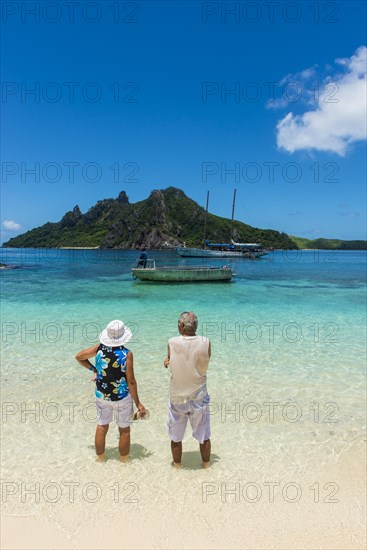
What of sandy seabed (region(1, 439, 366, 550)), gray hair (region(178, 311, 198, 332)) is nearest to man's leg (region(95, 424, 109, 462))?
sandy seabed (region(1, 439, 366, 550))

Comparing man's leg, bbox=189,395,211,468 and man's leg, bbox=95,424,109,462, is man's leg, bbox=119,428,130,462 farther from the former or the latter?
man's leg, bbox=189,395,211,468

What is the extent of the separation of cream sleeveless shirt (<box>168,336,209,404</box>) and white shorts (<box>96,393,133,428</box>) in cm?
62

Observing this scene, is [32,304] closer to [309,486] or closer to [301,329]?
[301,329]

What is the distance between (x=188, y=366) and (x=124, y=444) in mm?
1718

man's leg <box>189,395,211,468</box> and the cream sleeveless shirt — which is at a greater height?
the cream sleeveless shirt

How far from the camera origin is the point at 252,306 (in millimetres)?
20609

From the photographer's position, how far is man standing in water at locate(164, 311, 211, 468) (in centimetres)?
423

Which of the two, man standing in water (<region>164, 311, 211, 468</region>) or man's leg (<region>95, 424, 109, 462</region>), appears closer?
man standing in water (<region>164, 311, 211, 468</region>)

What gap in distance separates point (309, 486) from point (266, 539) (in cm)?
119

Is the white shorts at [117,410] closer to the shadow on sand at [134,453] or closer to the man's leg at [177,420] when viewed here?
the man's leg at [177,420]

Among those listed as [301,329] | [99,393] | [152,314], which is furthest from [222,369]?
[152,314]

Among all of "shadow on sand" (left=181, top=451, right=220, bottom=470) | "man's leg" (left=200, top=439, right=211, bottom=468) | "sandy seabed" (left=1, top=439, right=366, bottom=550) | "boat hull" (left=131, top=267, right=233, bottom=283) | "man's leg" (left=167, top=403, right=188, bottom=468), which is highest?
"boat hull" (left=131, top=267, right=233, bottom=283)

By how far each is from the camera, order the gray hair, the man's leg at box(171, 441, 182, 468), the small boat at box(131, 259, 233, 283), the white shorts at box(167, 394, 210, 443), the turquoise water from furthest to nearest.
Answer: the small boat at box(131, 259, 233, 283), the turquoise water, the man's leg at box(171, 441, 182, 468), the white shorts at box(167, 394, 210, 443), the gray hair

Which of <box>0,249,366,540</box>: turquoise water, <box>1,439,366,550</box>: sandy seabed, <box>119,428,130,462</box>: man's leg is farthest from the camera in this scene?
<box>0,249,366,540</box>: turquoise water
